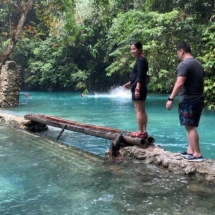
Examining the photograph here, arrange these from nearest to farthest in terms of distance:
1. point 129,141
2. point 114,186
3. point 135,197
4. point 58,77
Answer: point 135,197, point 114,186, point 129,141, point 58,77

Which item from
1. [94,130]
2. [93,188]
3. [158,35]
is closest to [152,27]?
[158,35]

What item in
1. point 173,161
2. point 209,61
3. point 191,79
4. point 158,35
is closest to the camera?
point 191,79

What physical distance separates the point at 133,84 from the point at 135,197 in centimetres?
212

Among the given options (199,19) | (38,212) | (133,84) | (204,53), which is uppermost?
(199,19)

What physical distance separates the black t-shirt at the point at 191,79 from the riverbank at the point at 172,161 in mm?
903

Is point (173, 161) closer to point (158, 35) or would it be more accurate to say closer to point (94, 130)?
point (94, 130)

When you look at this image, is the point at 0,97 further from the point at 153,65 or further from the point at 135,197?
the point at 135,197

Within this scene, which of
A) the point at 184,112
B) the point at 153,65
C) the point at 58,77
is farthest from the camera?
the point at 58,77

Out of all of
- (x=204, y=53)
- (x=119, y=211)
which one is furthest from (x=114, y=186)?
(x=204, y=53)

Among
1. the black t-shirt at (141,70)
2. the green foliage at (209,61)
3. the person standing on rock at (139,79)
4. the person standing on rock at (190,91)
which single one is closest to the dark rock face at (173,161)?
the person standing on rock at (190,91)

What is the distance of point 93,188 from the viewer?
14.4 feet

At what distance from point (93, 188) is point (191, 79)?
2.00 meters

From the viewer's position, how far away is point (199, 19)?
1553 centimetres

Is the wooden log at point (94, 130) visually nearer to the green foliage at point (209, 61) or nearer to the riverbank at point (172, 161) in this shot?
the riverbank at point (172, 161)
